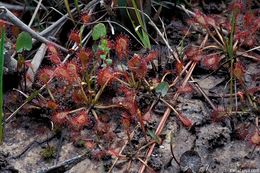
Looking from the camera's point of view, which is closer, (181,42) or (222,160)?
(222,160)

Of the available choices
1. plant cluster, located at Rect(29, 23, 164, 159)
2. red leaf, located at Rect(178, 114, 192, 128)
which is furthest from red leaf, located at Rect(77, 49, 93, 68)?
red leaf, located at Rect(178, 114, 192, 128)

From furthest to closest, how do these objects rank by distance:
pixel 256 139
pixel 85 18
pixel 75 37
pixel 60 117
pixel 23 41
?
pixel 85 18, pixel 75 37, pixel 23 41, pixel 60 117, pixel 256 139

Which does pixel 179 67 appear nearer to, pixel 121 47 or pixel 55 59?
pixel 121 47

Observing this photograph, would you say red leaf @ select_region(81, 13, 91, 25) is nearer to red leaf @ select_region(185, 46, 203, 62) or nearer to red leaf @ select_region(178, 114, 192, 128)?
red leaf @ select_region(185, 46, 203, 62)

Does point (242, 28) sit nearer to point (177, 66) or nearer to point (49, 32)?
point (177, 66)

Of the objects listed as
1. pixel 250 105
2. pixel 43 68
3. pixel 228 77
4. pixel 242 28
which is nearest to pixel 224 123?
pixel 250 105

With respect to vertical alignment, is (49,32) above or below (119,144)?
above

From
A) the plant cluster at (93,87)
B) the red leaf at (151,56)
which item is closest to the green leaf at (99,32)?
the plant cluster at (93,87)

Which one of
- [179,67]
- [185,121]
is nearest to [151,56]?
[179,67]
